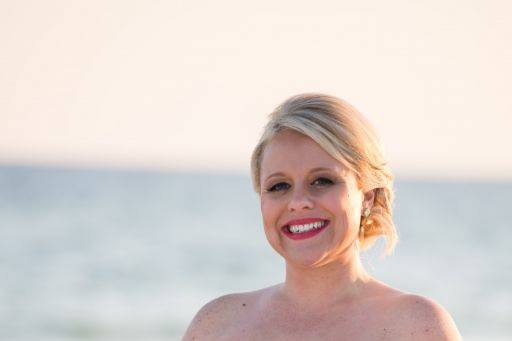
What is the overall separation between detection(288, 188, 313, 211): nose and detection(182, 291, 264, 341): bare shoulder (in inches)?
21.6

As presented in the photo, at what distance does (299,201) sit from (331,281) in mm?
348

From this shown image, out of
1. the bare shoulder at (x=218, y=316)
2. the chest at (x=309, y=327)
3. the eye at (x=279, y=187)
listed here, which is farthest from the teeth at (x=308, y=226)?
the bare shoulder at (x=218, y=316)

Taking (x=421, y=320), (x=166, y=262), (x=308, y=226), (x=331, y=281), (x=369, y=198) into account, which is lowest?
(x=421, y=320)

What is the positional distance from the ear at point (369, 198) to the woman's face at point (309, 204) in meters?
0.11

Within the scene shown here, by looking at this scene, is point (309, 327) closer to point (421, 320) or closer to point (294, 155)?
point (421, 320)

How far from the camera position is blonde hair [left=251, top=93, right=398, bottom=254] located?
192 inches

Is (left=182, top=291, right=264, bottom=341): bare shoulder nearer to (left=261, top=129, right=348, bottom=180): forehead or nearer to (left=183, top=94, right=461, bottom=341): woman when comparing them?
(left=183, top=94, right=461, bottom=341): woman

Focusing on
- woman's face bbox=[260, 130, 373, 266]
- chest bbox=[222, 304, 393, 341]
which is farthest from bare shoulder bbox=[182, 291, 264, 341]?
woman's face bbox=[260, 130, 373, 266]

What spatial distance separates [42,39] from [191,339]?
67.5 meters

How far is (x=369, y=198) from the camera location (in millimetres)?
5105

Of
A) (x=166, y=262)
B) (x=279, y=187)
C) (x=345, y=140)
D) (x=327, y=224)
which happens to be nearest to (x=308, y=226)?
(x=327, y=224)

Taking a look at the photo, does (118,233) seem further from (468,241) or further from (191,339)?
(191,339)

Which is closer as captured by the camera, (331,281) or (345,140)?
(345,140)

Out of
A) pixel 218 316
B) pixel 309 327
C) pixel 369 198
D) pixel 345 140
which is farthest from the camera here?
pixel 218 316
